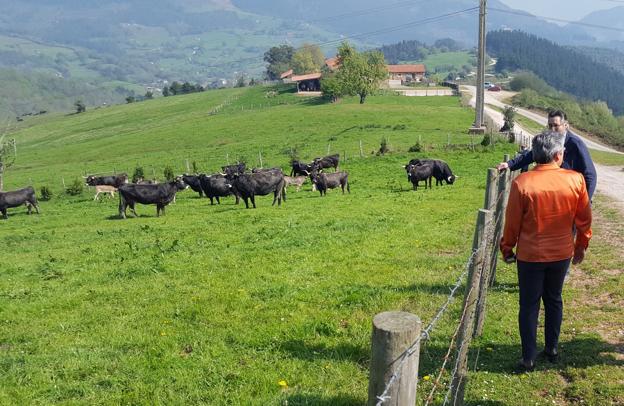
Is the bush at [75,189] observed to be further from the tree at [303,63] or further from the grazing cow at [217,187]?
the tree at [303,63]

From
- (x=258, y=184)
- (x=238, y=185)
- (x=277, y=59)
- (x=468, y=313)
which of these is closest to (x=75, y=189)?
(x=238, y=185)

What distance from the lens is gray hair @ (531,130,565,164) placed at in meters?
5.96

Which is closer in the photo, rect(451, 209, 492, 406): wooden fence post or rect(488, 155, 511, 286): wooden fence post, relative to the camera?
rect(451, 209, 492, 406): wooden fence post

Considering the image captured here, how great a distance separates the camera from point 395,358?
305 centimetres

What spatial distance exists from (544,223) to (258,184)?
19260 mm

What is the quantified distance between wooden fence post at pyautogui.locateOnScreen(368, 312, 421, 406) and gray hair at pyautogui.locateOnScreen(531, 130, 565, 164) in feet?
12.4

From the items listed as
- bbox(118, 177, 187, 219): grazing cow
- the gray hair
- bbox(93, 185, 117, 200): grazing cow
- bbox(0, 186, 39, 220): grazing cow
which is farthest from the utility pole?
the gray hair

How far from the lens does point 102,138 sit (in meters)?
76.3

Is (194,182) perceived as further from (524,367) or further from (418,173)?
(524,367)

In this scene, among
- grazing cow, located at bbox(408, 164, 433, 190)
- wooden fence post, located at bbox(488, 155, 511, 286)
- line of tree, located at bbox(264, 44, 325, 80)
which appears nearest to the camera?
wooden fence post, located at bbox(488, 155, 511, 286)

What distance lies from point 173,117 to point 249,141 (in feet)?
142

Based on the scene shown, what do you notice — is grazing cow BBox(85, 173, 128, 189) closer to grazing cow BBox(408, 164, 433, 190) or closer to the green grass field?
the green grass field

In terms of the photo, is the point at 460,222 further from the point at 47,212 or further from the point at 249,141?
the point at 249,141

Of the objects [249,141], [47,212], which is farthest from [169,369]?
[249,141]
